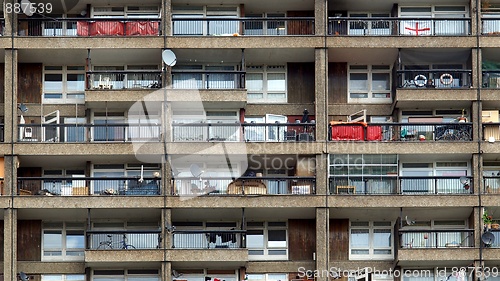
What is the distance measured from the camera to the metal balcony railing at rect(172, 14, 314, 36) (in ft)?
232

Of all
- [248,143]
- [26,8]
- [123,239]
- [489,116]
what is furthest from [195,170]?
[489,116]

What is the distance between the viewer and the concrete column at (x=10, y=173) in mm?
68312

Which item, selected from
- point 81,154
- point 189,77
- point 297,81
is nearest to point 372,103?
point 297,81

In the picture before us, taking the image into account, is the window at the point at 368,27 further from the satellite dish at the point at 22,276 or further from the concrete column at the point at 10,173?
the satellite dish at the point at 22,276

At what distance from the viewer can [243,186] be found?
226 ft

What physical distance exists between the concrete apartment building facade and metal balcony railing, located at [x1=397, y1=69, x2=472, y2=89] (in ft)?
0.31

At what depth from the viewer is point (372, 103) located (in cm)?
7125

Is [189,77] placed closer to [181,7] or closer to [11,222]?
[181,7]

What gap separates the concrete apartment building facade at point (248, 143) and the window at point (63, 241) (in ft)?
0.22

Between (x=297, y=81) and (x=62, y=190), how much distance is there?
12576 mm

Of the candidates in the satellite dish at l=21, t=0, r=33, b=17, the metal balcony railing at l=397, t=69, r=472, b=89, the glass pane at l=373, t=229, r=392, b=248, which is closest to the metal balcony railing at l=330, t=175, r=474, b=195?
the glass pane at l=373, t=229, r=392, b=248

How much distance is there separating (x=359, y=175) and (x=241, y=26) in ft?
30.7

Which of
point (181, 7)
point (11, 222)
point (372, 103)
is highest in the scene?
point (181, 7)

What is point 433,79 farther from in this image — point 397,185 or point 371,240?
point 371,240
